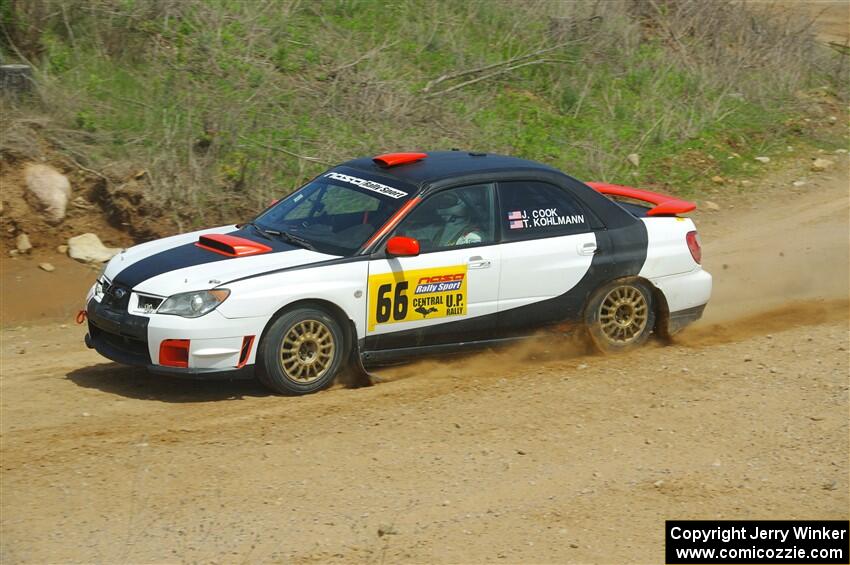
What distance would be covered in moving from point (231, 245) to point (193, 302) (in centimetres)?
65

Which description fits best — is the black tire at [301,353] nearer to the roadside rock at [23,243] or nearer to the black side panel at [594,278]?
the black side panel at [594,278]

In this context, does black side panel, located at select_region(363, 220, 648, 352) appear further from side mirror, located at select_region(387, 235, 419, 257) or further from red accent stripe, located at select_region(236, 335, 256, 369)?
red accent stripe, located at select_region(236, 335, 256, 369)

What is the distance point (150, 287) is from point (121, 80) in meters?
6.30

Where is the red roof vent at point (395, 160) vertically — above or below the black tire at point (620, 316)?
above

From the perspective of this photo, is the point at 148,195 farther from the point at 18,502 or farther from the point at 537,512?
the point at 537,512

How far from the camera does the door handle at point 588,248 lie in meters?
8.71

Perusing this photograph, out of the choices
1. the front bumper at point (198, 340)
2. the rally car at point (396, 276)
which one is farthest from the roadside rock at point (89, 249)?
the front bumper at point (198, 340)

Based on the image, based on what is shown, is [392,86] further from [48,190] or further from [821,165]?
[821,165]

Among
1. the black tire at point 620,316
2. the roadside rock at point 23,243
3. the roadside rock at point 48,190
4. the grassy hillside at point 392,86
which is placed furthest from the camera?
the grassy hillside at point 392,86

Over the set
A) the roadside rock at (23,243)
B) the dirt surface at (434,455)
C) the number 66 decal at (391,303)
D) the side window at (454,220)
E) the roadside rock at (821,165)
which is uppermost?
the roadside rock at (821,165)

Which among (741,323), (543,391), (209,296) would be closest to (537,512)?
(543,391)

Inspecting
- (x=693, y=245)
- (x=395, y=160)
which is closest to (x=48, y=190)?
(x=395, y=160)

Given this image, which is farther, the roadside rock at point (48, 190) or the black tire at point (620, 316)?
the roadside rock at point (48, 190)
